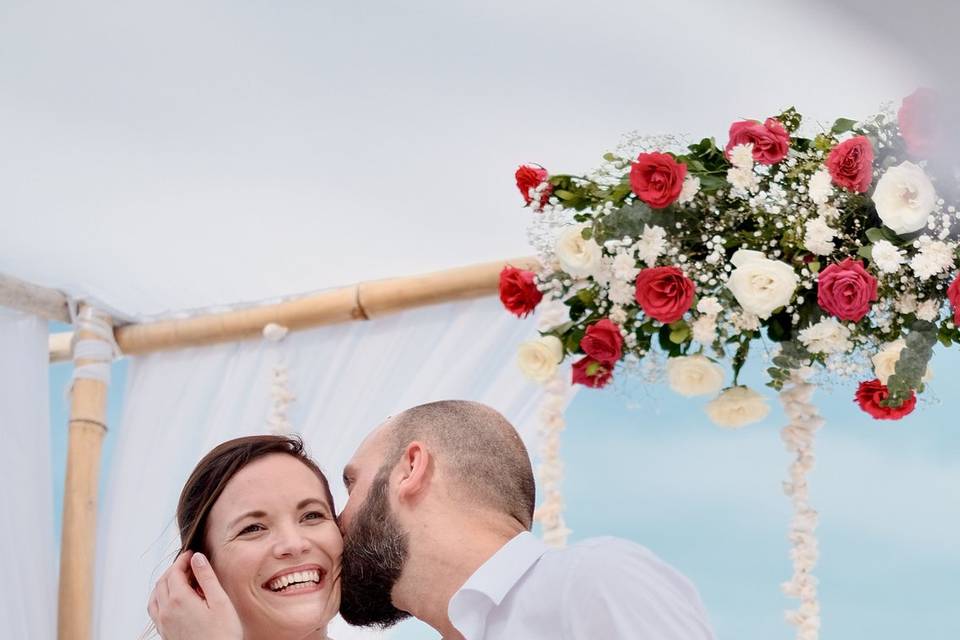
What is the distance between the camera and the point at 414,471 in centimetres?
182

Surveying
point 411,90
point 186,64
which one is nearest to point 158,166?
point 186,64

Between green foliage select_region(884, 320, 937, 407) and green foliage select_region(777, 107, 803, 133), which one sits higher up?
green foliage select_region(777, 107, 803, 133)

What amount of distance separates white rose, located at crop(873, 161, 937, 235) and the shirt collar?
846mm

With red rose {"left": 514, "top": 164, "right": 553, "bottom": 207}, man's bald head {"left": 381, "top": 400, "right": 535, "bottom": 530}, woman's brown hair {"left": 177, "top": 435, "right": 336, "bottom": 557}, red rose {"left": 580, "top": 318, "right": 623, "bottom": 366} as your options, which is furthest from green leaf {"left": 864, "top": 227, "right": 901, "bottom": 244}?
woman's brown hair {"left": 177, "top": 435, "right": 336, "bottom": 557}

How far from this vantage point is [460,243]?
307cm

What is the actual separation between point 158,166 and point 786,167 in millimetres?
1491

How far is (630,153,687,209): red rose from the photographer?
6.73ft

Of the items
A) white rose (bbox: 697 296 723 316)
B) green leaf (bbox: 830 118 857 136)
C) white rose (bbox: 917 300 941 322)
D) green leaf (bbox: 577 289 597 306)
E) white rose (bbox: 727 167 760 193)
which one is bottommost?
green leaf (bbox: 577 289 597 306)

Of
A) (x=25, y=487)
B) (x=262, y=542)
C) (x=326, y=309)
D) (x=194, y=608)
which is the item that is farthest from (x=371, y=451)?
→ (x=25, y=487)

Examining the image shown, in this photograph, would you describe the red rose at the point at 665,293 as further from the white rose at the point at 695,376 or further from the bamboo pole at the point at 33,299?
the bamboo pole at the point at 33,299

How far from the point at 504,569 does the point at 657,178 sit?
79 centimetres

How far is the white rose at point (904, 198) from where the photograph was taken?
193 cm

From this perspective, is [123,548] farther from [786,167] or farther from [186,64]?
[786,167]

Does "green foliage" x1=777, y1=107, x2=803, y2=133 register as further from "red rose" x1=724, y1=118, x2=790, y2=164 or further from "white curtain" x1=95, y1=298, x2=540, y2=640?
"white curtain" x1=95, y1=298, x2=540, y2=640
